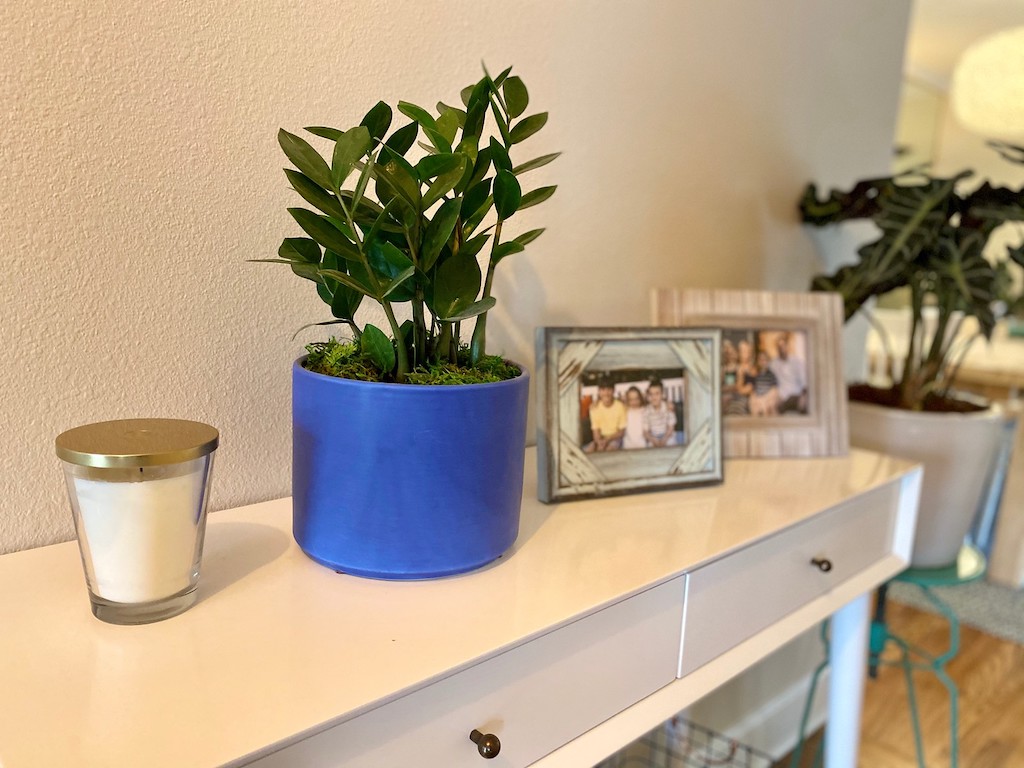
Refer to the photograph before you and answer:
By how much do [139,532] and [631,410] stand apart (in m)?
0.54

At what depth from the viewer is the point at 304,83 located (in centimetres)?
73

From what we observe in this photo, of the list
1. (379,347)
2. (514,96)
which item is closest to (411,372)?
(379,347)

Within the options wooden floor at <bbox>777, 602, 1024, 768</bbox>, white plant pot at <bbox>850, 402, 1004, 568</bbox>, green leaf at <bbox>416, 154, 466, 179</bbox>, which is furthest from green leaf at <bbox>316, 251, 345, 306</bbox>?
wooden floor at <bbox>777, 602, 1024, 768</bbox>

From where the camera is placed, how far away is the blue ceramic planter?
58 cm

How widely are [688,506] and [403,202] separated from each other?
0.48 metres

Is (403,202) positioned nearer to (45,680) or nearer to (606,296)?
(45,680)

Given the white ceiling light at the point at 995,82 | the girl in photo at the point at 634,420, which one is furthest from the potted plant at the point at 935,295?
the white ceiling light at the point at 995,82

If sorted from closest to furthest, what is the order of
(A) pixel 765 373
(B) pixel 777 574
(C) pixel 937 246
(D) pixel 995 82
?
(B) pixel 777 574 < (A) pixel 765 373 < (C) pixel 937 246 < (D) pixel 995 82

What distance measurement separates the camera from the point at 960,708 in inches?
72.5

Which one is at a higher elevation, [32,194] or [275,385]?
[32,194]

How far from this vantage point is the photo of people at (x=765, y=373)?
42.2 inches

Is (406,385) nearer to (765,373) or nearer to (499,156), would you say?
(499,156)

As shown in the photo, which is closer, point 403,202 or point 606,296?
point 403,202

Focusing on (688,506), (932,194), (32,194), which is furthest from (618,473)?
(932,194)
